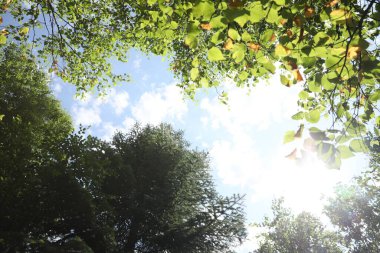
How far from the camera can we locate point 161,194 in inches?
768

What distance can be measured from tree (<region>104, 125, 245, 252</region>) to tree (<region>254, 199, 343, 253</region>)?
24.5 metres

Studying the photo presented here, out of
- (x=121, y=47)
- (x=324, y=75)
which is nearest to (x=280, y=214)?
(x=121, y=47)

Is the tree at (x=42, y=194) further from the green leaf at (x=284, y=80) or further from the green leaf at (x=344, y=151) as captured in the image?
the green leaf at (x=344, y=151)

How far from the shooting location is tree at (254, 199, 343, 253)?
42.1 metres

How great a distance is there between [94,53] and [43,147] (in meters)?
9.98

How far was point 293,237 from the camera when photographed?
42688 mm

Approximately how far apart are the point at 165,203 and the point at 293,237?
31.2m

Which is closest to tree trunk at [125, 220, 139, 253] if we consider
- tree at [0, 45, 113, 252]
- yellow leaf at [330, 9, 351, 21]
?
tree at [0, 45, 113, 252]

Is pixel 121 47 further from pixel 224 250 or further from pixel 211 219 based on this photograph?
pixel 224 250

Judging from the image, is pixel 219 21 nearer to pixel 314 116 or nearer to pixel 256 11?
pixel 256 11

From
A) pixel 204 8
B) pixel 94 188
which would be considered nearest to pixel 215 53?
pixel 204 8

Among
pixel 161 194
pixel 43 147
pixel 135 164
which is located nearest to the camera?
pixel 43 147

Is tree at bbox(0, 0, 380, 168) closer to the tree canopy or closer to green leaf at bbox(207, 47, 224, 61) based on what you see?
green leaf at bbox(207, 47, 224, 61)

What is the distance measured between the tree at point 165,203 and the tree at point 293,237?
2447 cm
